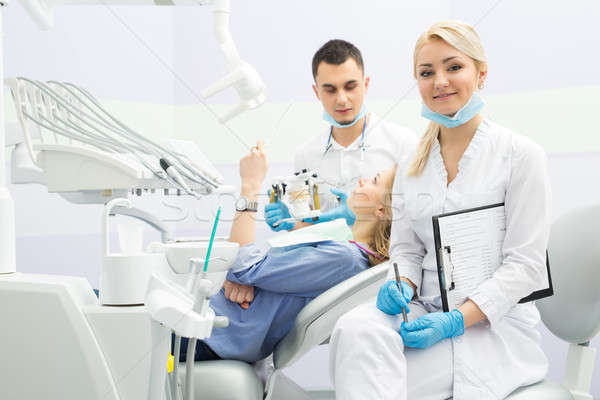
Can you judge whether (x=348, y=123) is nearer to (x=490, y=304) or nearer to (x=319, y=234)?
(x=319, y=234)

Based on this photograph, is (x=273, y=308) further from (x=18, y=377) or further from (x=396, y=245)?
(x=18, y=377)

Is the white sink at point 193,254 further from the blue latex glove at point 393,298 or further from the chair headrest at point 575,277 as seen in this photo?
the chair headrest at point 575,277

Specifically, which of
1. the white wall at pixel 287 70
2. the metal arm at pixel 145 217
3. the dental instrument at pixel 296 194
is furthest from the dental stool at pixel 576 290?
the metal arm at pixel 145 217

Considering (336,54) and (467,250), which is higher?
(336,54)

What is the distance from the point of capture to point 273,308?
1546mm

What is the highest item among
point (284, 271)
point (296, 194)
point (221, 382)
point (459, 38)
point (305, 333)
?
point (459, 38)

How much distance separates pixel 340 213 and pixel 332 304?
9.6 inches

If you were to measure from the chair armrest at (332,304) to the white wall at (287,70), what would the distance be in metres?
0.71

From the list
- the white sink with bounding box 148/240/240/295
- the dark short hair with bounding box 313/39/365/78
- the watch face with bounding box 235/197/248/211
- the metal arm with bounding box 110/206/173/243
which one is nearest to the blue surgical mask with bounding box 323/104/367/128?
the dark short hair with bounding box 313/39/365/78

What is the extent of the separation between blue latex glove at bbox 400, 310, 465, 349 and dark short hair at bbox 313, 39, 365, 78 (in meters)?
0.90

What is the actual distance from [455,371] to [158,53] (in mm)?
1349

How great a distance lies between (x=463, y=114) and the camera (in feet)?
4.06

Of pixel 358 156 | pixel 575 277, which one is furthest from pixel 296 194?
pixel 575 277

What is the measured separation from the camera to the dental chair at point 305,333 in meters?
1.43
